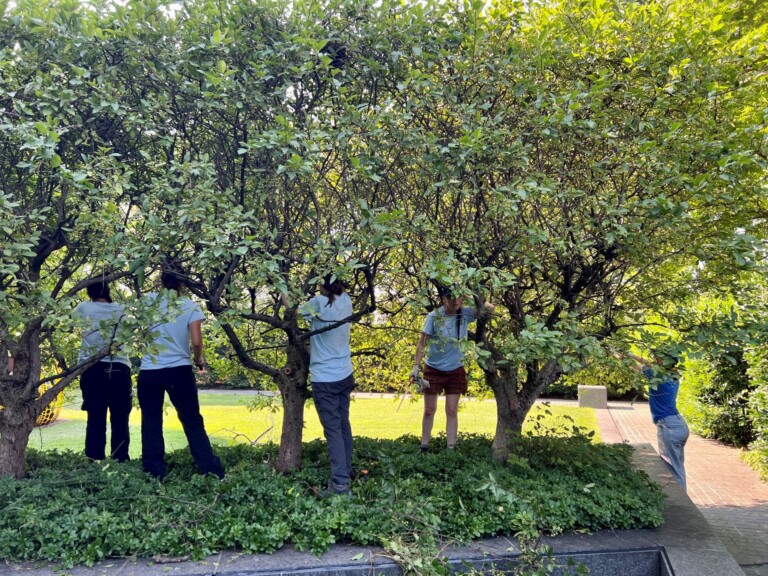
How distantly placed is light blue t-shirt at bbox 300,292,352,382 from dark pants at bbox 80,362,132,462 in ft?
6.06

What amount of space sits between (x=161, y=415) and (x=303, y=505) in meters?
1.57

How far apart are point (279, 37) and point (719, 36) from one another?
3139 mm

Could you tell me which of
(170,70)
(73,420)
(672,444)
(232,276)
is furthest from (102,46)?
(73,420)

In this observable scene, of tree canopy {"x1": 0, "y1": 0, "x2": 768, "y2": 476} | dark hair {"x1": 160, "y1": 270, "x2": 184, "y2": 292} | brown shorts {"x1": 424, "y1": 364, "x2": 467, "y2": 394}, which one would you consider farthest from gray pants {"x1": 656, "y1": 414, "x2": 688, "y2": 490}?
dark hair {"x1": 160, "y1": 270, "x2": 184, "y2": 292}

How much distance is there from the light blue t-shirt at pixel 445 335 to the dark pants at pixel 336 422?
2.62 feet

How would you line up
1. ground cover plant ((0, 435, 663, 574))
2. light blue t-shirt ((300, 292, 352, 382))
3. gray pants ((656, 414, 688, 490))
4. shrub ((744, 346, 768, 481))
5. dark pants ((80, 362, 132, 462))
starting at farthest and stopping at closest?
shrub ((744, 346, 768, 481)), gray pants ((656, 414, 688, 490)), dark pants ((80, 362, 132, 462)), light blue t-shirt ((300, 292, 352, 382)), ground cover plant ((0, 435, 663, 574))

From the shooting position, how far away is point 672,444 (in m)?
5.60

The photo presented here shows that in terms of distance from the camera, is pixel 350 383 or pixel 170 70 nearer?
pixel 170 70

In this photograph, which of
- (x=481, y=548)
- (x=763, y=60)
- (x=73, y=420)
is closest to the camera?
(x=481, y=548)

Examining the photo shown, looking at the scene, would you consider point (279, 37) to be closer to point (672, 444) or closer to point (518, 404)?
point (518, 404)

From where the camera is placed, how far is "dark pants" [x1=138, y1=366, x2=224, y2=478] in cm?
468

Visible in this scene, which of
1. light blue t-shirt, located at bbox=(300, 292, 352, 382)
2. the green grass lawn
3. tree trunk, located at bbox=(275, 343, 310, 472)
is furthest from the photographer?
the green grass lawn

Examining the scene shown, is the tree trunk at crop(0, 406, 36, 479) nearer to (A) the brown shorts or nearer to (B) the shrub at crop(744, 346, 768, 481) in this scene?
(A) the brown shorts

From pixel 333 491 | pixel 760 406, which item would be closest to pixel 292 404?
pixel 333 491
